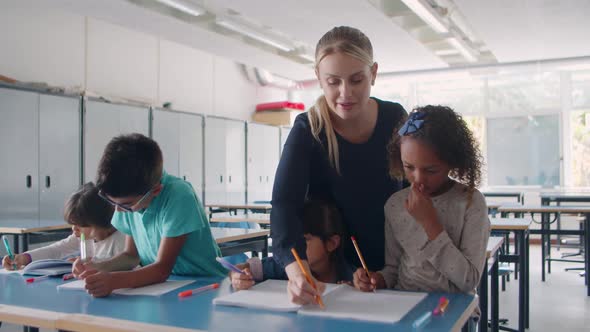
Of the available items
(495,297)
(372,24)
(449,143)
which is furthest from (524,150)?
(449,143)

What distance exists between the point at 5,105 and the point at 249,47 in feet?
9.08

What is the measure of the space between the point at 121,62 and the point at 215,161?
1682 mm

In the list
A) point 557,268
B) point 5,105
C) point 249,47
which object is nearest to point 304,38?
point 249,47

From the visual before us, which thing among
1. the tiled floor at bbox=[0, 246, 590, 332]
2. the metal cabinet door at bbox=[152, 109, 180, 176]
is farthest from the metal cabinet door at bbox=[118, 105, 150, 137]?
the tiled floor at bbox=[0, 246, 590, 332]

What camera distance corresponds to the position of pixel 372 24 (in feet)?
17.7

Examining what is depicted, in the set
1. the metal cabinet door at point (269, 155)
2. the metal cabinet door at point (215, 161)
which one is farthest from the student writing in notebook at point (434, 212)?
the metal cabinet door at point (269, 155)

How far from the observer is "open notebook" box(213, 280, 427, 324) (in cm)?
104

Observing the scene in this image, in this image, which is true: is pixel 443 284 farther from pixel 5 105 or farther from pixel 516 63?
pixel 516 63

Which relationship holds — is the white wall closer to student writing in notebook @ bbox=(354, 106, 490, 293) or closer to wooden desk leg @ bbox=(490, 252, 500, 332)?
wooden desk leg @ bbox=(490, 252, 500, 332)

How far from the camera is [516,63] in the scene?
24.5 feet

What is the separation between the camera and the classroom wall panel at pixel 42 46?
486 cm

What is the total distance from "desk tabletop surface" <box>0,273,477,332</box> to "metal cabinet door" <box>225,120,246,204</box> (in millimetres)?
5824

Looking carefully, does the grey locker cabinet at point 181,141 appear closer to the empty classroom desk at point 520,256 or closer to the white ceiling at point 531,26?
the white ceiling at point 531,26

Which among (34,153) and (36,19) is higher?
(36,19)
